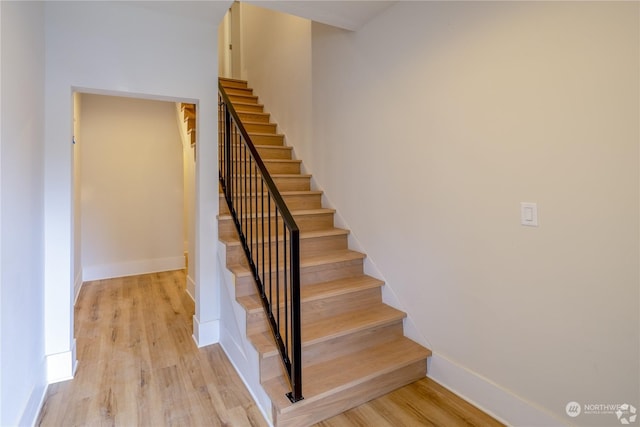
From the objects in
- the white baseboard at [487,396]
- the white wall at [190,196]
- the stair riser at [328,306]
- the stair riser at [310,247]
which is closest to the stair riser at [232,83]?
the white wall at [190,196]

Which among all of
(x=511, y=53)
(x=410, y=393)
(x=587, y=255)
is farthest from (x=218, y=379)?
(x=511, y=53)

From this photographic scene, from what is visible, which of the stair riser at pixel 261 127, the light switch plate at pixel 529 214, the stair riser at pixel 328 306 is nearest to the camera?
the light switch plate at pixel 529 214

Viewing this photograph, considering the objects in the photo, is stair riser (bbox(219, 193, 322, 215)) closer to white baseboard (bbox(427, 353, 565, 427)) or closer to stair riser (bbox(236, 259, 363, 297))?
stair riser (bbox(236, 259, 363, 297))

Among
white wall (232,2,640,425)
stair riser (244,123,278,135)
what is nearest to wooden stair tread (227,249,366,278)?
white wall (232,2,640,425)

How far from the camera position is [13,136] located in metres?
1.45

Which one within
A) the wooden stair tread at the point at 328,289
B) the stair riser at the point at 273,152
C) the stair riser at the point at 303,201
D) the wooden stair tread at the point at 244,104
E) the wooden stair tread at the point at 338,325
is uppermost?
the wooden stair tread at the point at 244,104

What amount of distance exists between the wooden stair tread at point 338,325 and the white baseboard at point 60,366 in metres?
1.23

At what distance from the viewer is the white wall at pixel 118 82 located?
6.80ft

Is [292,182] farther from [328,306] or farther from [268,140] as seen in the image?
[328,306]

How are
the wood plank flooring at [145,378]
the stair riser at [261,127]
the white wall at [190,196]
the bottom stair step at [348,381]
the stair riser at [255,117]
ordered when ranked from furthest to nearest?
the stair riser at [255,117] → the stair riser at [261,127] → the white wall at [190,196] → the wood plank flooring at [145,378] → the bottom stair step at [348,381]

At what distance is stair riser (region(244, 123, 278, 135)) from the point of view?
3.96m

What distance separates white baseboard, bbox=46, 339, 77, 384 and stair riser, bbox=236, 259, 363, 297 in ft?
3.77

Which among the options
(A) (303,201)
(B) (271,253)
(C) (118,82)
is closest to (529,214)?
(B) (271,253)

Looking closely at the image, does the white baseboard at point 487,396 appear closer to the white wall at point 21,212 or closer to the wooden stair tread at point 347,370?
the wooden stair tread at point 347,370
